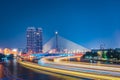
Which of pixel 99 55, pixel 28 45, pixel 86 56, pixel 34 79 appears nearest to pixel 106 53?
pixel 99 55

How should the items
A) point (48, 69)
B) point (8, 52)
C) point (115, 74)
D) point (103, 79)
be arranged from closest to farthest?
point (103, 79) → point (115, 74) → point (48, 69) → point (8, 52)

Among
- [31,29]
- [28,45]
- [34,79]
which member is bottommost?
[34,79]

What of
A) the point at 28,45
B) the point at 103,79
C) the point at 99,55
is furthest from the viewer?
the point at 28,45

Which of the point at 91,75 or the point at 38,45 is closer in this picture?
the point at 91,75

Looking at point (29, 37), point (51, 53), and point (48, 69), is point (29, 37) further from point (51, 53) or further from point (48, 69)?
point (48, 69)

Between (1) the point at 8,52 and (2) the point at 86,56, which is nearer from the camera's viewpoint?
(2) the point at 86,56

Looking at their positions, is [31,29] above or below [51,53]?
above

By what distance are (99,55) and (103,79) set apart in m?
74.5

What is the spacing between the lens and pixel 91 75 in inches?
865

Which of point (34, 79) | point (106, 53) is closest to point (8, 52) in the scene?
point (106, 53)

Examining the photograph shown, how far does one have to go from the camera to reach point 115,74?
21781 mm

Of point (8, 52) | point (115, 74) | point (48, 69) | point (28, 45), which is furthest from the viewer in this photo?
point (28, 45)

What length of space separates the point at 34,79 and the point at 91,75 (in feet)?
16.8

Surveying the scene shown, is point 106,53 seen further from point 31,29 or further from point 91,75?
point 31,29
